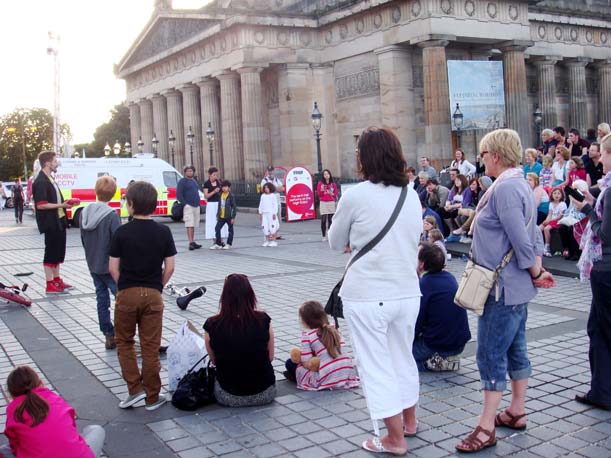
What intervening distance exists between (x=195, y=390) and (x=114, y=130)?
9206 centimetres

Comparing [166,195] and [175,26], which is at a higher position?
[175,26]

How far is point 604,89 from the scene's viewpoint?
4262cm

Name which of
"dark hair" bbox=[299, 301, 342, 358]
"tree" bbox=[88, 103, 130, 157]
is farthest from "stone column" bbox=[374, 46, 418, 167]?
"tree" bbox=[88, 103, 130, 157]

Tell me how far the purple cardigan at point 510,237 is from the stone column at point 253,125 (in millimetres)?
31721

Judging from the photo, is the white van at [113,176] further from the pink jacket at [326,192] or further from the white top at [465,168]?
the white top at [465,168]

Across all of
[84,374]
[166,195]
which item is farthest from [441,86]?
[84,374]

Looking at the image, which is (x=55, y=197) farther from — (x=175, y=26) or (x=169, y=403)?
(x=175, y=26)

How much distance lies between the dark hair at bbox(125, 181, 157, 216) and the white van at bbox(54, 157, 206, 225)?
854 inches

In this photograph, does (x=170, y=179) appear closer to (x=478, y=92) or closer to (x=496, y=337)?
(x=478, y=92)

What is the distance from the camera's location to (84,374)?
280 inches

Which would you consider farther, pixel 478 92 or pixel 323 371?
pixel 478 92

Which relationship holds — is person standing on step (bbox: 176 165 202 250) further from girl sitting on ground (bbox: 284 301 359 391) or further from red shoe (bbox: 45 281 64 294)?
girl sitting on ground (bbox: 284 301 359 391)

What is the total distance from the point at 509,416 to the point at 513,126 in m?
30.7

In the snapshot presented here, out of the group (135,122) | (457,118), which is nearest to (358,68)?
(457,118)
